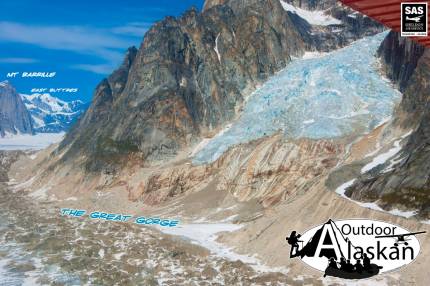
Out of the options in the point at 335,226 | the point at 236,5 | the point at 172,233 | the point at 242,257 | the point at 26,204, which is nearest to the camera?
the point at 335,226

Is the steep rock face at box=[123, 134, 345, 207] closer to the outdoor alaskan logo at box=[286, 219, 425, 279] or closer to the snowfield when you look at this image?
the outdoor alaskan logo at box=[286, 219, 425, 279]

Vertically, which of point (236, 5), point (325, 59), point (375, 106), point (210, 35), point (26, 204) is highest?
point (236, 5)

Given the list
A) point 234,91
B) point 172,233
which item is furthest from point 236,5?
point 172,233

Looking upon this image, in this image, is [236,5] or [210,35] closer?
[210,35]

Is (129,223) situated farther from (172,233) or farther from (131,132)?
(131,132)

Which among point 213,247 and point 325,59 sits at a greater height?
point 325,59

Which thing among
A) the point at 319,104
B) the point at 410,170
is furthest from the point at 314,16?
the point at 410,170

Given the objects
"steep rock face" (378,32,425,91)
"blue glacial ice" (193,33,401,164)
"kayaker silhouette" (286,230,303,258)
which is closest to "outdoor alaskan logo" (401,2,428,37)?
"kayaker silhouette" (286,230,303,258)

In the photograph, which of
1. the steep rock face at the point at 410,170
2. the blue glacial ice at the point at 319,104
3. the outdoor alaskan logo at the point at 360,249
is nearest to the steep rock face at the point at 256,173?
the blue glacial ice at the point at 319,104
